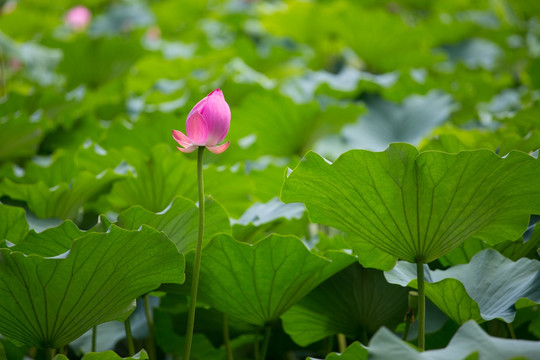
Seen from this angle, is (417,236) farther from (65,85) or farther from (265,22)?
(265,22)

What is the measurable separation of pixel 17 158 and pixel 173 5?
63.8 inches

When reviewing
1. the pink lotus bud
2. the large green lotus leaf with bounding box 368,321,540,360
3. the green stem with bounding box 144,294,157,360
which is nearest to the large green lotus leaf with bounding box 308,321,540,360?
the large green lotus leaf with bounding box 368,321,540,360

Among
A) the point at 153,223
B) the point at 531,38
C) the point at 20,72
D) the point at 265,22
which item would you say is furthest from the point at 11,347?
the point at 531,38

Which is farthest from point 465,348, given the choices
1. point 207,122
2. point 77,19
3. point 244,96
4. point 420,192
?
point 77,19

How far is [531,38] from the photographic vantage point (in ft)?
7.91

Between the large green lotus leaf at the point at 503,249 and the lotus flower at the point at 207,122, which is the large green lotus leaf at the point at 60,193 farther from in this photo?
the large green lotus leaf at the point at 503,249

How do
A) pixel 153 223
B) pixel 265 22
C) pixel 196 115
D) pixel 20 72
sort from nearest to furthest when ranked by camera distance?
pixel 196 115 → pixel 153 223 → pixel 20 72 → pixel 265 22

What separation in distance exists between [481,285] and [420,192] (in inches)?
7.0

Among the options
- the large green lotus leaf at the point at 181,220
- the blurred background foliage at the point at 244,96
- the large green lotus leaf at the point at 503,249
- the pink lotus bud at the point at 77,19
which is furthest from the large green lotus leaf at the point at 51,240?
the pink lotus bud at the point at 77,19

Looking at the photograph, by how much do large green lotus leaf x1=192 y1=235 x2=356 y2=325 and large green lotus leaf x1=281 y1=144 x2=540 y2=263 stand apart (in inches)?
2.9

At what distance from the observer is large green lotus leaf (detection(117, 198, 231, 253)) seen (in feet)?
2.71

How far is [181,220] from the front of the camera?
847 mm

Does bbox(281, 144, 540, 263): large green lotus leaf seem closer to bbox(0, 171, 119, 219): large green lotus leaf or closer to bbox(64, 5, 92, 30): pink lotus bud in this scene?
bbox(0, 171, 119, 219): large green lotus leaf

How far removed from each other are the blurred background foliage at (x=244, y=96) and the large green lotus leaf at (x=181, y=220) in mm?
57
